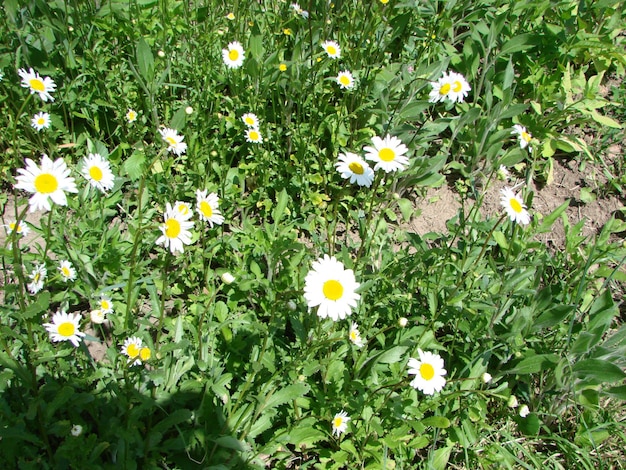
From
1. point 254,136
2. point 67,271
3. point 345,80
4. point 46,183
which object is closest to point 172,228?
point 46,183

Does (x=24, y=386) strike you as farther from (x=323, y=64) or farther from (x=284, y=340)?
(x=323, y=64)

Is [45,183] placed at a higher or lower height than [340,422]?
higher

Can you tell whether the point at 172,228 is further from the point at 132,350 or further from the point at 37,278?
the point at 37,278

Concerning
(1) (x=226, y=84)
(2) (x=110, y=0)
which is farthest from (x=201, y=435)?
(2) (x=110, y=0)

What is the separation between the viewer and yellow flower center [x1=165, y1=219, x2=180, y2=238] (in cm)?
179

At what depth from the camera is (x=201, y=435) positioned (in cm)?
195

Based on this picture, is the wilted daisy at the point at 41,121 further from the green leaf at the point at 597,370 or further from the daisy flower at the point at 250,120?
the green leaf at the point at 597,370

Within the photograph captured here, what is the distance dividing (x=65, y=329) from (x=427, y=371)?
1.41 m

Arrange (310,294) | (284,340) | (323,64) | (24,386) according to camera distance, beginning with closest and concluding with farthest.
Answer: (310,294) < (24,386) < (284,340) < (323,64)

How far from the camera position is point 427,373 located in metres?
2.09

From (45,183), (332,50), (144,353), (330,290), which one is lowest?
(144,353)

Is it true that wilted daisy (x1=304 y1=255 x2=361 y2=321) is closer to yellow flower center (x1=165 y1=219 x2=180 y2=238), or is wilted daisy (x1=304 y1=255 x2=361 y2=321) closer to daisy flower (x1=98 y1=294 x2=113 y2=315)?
yellow flower center (x1=165 y1=219 x2=180 y2=238)

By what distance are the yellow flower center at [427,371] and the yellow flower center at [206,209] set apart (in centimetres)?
109

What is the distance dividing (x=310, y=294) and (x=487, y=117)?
7.29 feet
